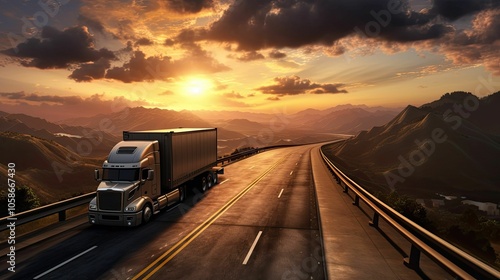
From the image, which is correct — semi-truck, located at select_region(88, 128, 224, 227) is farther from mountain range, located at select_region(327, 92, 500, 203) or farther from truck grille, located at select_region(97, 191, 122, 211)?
mountain range, located at select_region(327, 92, 500, 203)

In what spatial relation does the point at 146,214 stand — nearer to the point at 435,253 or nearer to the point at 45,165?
the point at 435,253

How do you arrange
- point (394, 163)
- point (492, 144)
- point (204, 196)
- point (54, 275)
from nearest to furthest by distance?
point (54, 275) < point (204, 196) < point (394, 163) < point (492, 144)

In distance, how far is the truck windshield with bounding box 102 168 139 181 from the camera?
1308 centimetres

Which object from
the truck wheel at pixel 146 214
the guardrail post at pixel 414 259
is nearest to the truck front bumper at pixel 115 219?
the truck wheel at pixel 146 214

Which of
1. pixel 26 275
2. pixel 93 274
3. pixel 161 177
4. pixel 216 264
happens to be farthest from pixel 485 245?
pixel 26 275

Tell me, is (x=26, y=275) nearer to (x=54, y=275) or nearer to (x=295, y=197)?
(x=54, y=275)

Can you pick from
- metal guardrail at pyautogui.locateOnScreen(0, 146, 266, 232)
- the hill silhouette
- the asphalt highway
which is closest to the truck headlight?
the asphalt highway

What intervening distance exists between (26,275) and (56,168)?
116m

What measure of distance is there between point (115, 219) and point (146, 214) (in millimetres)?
1414

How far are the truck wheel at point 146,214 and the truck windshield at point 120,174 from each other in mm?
1632

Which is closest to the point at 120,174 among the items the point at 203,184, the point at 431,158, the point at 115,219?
the point at 115,219

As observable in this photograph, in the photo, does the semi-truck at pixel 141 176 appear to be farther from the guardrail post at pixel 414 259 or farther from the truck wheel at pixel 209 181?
the guardrail post at pixel 414 259

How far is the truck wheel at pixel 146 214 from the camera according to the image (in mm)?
13445

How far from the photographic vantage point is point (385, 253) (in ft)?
31.3
